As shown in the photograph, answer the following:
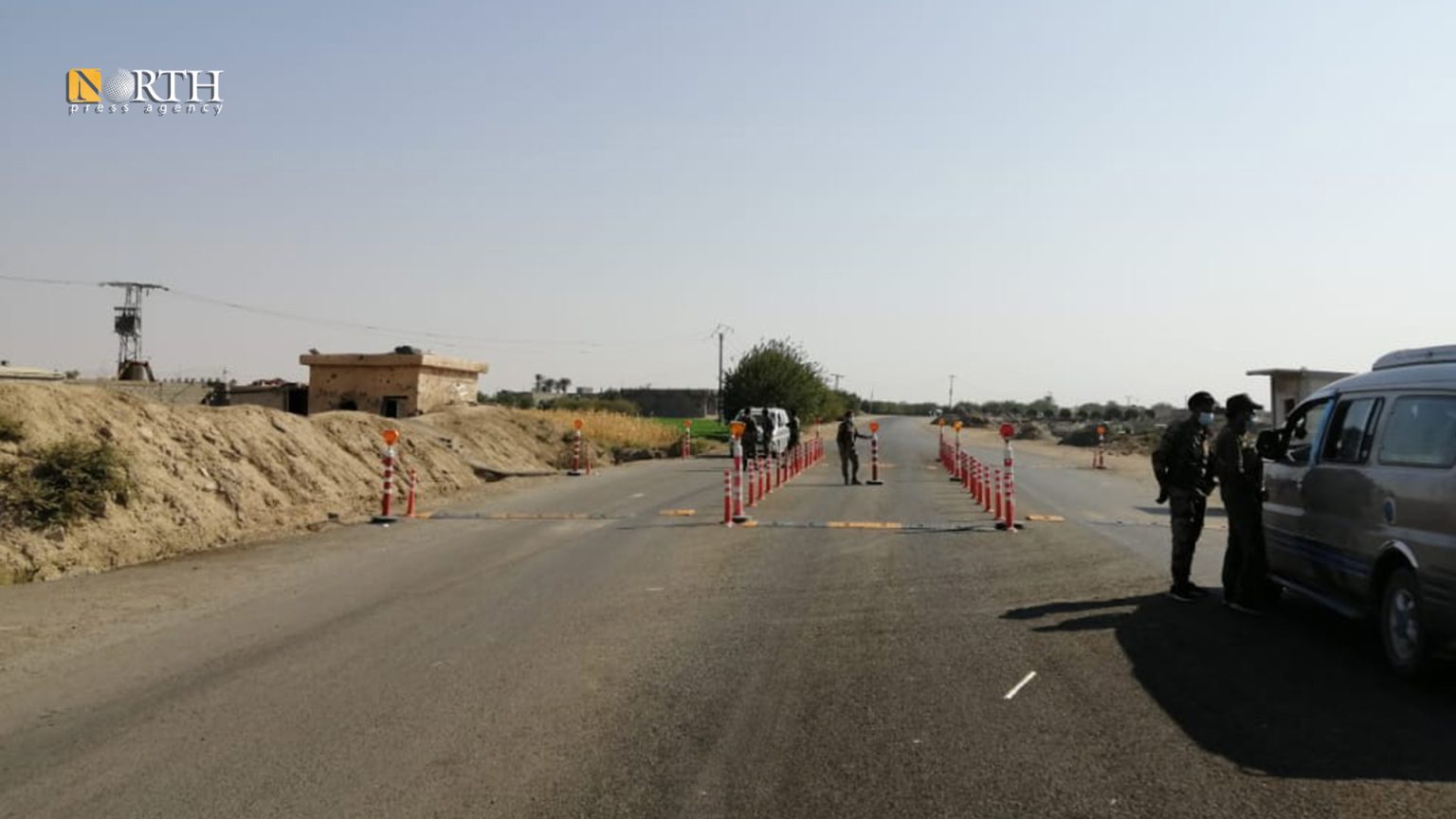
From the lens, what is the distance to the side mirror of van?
939cm

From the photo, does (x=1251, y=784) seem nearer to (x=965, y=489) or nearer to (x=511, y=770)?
(x=511, y=770)

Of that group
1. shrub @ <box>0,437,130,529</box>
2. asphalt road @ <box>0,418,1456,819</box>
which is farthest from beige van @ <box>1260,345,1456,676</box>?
shrub @ <box>0,437,130,529</box>

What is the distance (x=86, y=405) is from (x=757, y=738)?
14.8 m

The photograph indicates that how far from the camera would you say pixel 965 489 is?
25.2 meters

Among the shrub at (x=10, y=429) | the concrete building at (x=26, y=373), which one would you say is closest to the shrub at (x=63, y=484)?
the shrub at (x=10, y=429)

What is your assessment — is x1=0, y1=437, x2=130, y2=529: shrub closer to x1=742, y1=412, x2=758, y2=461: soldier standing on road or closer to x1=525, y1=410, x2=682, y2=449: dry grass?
x1=742, y1=412, x2=758, y2=461: soldier standing on road

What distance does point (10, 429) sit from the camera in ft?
44.6

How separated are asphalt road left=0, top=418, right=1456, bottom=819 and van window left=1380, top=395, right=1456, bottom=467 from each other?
4.72 ft

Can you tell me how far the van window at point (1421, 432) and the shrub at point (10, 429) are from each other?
49.6 ft

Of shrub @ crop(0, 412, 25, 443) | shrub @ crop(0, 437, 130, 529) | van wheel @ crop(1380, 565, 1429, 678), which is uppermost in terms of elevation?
shrub @ crop(0, 412, 25, 443)

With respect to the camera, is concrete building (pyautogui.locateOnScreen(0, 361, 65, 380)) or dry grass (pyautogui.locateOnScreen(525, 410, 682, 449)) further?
dry grass (pyautogui.locateOnScreen(525, 410, 682, 449))

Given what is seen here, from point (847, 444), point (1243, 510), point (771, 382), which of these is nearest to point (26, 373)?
point (847, 444)

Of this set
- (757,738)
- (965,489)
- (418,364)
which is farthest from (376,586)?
(418,364)

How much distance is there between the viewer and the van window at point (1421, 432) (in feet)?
21.9
